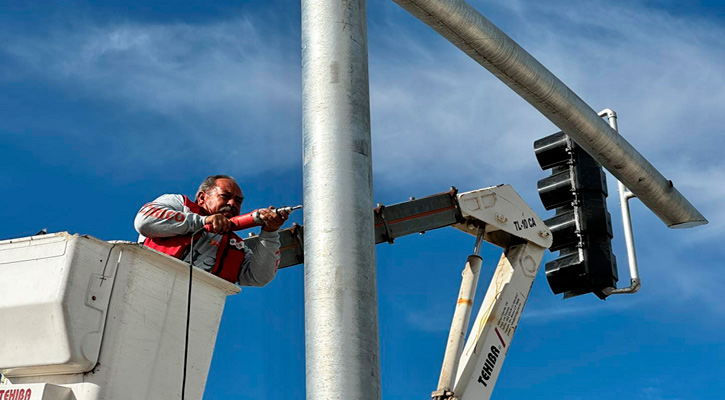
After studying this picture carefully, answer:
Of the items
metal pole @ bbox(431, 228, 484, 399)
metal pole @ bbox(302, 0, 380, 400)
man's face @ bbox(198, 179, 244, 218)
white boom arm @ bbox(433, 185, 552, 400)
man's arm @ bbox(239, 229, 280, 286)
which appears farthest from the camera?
white boom arm @ bbox(433, 185, 552, 400)

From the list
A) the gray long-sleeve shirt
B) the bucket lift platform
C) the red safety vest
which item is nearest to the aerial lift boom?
the bucket lift platform

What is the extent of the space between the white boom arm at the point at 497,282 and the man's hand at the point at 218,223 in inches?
155

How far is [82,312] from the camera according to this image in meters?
4.19

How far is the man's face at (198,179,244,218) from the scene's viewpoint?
5.90m

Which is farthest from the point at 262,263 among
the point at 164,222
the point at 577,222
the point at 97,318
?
the point at 577,222

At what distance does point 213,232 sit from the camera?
17.7ft

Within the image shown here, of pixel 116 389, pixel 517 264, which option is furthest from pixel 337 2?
pixel 517 264

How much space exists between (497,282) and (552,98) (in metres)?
4.18

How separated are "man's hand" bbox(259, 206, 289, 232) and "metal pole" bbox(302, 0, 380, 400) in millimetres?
1277

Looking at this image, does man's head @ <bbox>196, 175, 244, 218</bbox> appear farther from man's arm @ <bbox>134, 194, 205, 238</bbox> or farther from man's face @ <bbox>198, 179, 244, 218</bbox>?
man's arm @ <bbox>134, 194, 205, 238</bbox>

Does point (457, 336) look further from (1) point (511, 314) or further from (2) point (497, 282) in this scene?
(2) point (497, 282)

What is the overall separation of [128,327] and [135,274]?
0.24 metres

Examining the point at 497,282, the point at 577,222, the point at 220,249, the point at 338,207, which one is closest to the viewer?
the point at 338,207

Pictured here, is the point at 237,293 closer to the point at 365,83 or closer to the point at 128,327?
the point at 128,327
